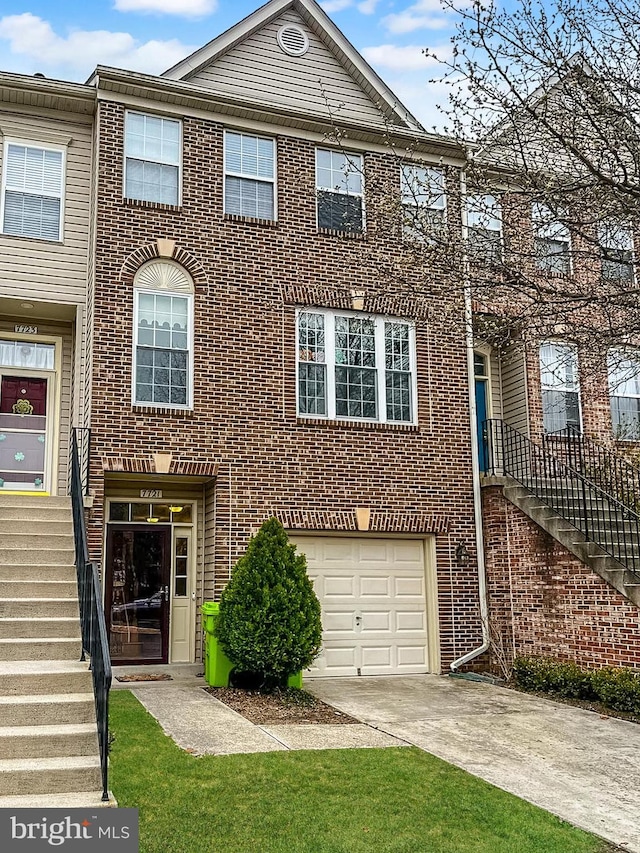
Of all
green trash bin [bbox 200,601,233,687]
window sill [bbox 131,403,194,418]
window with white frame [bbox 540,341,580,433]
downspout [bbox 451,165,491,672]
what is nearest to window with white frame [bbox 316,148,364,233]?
downspout [bbox 451,165,491,672]

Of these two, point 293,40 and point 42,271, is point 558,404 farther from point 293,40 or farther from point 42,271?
point 42,271

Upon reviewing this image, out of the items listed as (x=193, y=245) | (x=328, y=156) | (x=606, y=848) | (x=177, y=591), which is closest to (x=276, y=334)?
(x=193, y=245)

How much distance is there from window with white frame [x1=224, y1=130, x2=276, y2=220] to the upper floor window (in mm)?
827

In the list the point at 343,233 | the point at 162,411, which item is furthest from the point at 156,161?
the point at 162,411

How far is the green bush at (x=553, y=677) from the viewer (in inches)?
446

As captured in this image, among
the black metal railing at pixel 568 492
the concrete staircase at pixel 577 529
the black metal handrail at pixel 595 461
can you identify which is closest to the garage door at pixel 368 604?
the concrete staircase at pixel 577 529

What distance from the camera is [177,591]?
13.2 meters

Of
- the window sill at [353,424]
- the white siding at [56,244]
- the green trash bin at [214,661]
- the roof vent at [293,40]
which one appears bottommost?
the green trash bin at [214,661]

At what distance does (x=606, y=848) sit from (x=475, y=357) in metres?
10.9

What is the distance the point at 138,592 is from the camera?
42.3 ft

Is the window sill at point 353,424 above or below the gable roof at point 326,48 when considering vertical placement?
A: below

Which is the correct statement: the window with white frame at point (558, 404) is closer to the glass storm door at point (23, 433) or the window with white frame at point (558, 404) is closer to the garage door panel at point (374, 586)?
the garage door panel at point (374, 586)

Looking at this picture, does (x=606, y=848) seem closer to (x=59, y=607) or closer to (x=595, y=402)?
(x=59, y=607)

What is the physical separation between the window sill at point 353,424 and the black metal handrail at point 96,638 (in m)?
4.72
